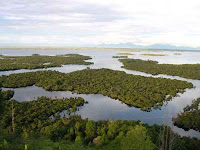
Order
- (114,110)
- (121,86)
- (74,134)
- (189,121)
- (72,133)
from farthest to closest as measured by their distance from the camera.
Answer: (121,86) < (114,110) < (189,121) < (74,134) < (72,133)

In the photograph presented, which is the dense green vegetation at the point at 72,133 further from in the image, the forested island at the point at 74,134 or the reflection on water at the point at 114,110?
the reflection on water at the point at 114,110

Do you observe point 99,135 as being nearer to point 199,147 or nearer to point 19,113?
point 199,147

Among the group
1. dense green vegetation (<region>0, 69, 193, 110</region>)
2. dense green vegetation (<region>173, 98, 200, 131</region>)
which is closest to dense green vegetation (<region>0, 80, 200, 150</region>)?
dense green vegetation (<region>173, 98, 200, 131</region>)

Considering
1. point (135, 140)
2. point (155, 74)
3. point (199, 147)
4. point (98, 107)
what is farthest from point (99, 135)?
point (155, 74)

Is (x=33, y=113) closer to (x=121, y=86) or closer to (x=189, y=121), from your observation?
(x=189, y=121)

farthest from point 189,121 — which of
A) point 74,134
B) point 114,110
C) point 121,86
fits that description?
point 121,86

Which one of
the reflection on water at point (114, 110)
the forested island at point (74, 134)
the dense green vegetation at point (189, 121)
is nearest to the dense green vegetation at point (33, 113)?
the forested island at point (74, 134)

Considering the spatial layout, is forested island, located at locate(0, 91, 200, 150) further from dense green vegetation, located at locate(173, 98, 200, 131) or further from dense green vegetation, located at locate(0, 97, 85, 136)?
dense green vegetation, located at locate(173, 98, 200, 131)
